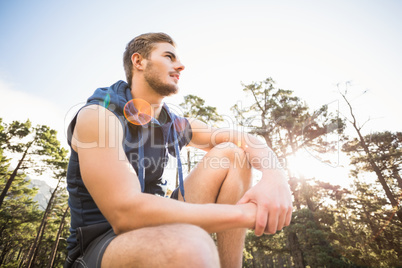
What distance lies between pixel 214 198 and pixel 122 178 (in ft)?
2.98

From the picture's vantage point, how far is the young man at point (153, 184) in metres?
0.68

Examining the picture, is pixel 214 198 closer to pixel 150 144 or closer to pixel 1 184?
pixel 150 144

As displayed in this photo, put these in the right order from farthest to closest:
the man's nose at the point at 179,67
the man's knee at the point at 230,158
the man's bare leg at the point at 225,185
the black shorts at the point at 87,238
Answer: the man's nose at the point at 179,67, the man's knee at the point at 230,158, the man's bare leg at the point at 225,185, the black shorts at the point at 87,238

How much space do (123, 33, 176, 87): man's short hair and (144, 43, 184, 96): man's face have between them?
77 mm

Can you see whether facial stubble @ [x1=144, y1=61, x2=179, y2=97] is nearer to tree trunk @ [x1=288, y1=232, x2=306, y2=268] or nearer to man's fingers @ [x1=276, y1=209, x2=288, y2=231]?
man's fingers @ [x1=276, y1=209, x2=288, y2=231]

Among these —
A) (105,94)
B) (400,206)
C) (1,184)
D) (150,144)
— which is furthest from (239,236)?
(1,184)

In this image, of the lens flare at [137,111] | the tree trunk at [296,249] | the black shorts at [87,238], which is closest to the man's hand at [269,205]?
the black shorts at [87,238]

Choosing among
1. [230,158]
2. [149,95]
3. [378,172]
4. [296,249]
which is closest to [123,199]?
[230,158]

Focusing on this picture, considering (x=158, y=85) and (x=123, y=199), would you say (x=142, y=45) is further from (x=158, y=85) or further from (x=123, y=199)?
(x=123, y=199)

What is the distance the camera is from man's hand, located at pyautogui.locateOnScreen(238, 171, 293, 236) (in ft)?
3.13

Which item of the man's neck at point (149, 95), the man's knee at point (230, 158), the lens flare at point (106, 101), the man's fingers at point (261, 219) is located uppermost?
the man's neck at point (149, 95)

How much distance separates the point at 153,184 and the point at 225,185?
1.97 ft

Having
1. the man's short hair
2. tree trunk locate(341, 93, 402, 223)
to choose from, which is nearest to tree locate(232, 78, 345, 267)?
tree trunk locate(341, 93, 402, 223)

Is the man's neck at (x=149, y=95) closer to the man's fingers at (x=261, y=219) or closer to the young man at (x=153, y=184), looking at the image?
the young man at (x=153, y=184)
